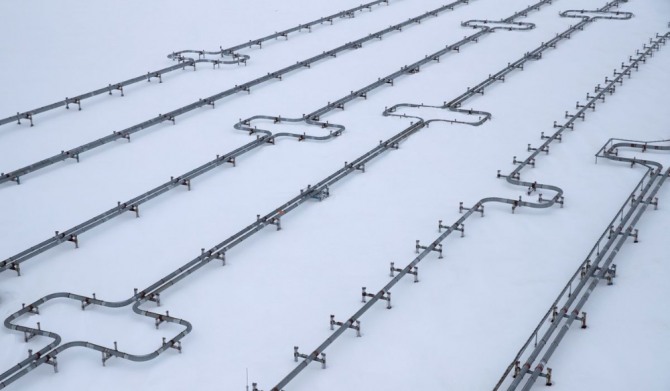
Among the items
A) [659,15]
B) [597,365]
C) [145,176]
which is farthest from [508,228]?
[659,15]

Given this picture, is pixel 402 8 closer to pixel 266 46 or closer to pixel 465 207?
pixel 266 46

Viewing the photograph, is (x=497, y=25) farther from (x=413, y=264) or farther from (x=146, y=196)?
(x=413, y=264)

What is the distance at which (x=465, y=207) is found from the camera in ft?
38.8

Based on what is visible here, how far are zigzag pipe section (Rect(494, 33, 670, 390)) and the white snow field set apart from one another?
0.15 m

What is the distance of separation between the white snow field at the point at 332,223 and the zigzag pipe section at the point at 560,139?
0.15 metres

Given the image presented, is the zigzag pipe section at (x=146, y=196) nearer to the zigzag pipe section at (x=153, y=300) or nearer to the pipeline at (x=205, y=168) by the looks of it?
the pipeline at (x=205, y=168)

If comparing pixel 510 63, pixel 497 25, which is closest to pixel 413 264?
pixel 510 63

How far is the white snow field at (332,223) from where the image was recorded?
8.45 metres

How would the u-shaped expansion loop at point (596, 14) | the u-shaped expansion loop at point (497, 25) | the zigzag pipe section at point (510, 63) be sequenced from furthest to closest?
the u-shaped expansion loop at point (596, 14)
the u-shaped expansion loop at point (497, 25)
the zigzag pipe section at point (510, 63)

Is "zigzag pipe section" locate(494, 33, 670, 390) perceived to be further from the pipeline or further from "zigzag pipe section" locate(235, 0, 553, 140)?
the pipeline

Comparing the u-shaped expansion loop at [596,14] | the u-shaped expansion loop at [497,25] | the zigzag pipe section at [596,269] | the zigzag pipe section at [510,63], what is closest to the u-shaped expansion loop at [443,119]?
the zigzag pipe section at [510,63]

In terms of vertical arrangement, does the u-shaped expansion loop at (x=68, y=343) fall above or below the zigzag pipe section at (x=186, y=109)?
below

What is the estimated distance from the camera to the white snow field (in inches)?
332

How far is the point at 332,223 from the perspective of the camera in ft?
37.6
